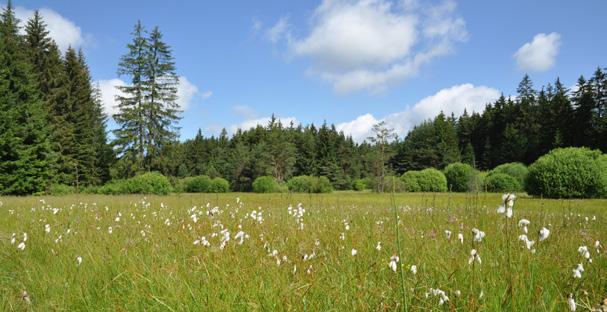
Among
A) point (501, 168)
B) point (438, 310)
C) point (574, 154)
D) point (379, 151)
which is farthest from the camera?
point (379, 151)

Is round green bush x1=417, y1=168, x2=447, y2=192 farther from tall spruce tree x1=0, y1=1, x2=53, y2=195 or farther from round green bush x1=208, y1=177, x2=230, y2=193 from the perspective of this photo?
tall spruce tree x1=0, y1=1, x2=53, y2=195

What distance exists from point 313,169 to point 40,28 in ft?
139

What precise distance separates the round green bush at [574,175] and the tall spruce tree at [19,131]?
33783mm

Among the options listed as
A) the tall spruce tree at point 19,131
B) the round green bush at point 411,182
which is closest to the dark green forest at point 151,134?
the tall spruce tree at point 19,131

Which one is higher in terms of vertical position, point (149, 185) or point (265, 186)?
point (149, 185)

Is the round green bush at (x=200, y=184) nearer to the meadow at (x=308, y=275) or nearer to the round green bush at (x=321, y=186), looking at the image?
the round green bush at (x=321, y=186)

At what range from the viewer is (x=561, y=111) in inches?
1896

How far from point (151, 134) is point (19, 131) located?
11.9 meters

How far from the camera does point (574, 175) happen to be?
18812mm

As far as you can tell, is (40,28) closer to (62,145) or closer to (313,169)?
(62,145)

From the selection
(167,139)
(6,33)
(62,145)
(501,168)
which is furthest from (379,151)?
(6,33)

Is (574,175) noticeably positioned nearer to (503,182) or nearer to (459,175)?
(503,182)

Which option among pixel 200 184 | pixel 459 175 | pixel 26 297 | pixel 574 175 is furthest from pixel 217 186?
pixel 26 297

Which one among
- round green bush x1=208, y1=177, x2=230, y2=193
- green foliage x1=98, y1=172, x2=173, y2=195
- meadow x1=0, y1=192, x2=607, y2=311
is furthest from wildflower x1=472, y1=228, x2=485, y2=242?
round green bush x1=208, y1=177, x2=230, y2=193
